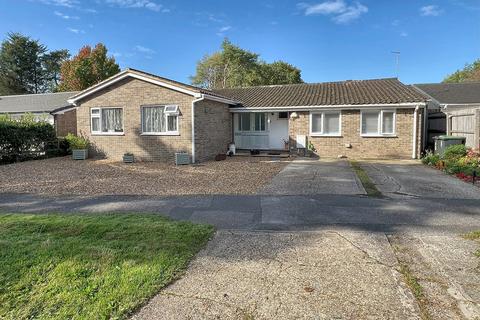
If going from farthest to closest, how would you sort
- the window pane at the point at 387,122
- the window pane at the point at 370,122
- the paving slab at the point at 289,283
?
the window pane at the point at 370,122
the window pane at the point at 387,122
the paving slab at the point at 289,283

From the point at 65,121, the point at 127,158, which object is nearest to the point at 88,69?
the point at 65,121

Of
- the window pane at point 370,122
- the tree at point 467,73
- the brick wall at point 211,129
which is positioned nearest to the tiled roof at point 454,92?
the window pane at point 370,122

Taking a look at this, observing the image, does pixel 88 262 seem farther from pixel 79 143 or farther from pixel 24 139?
pixel 24 139

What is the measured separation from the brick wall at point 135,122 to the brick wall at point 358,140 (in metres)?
5.91

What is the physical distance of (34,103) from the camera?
28953 millimetres

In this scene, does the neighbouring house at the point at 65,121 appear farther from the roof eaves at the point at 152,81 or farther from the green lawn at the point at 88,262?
the green lawn at the point at 88,262

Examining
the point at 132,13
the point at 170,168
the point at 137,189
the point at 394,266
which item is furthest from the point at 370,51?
the point at 394,266

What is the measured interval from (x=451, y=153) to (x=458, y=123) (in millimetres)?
2921

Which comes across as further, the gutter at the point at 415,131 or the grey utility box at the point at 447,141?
the gutter at the point at 415,131

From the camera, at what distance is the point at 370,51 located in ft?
81.6

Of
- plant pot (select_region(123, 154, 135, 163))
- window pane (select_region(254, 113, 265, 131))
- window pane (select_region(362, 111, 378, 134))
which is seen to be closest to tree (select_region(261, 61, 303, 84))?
window pane (select_region(254, 113, 265, 131))

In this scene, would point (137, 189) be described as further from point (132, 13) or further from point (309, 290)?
point (132, 13)

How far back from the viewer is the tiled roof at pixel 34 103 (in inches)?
1059

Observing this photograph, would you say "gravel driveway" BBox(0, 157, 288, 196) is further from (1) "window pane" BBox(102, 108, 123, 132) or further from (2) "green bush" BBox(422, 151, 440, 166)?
(2) "green bush" BBox(422, 151, 440, 166)
